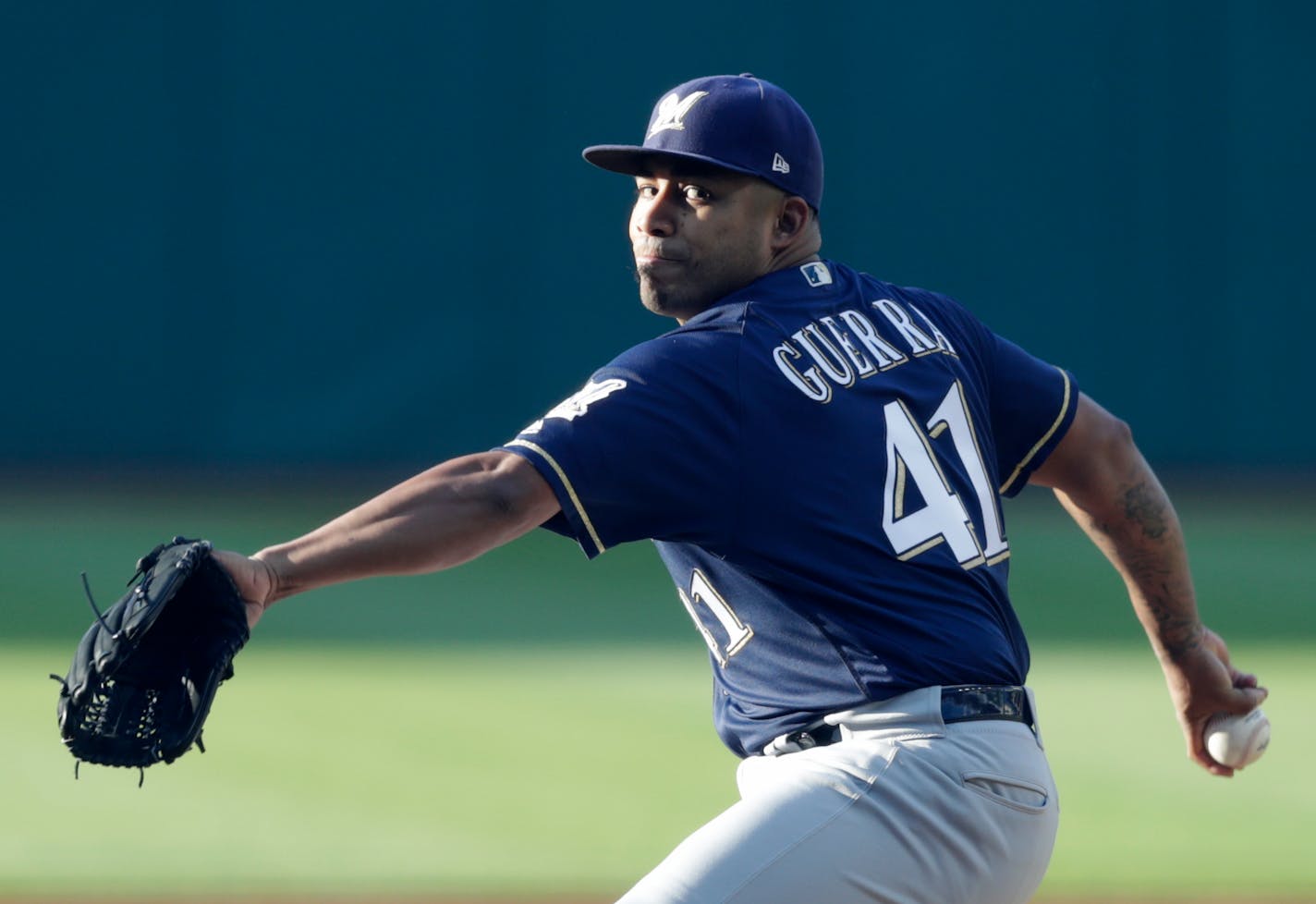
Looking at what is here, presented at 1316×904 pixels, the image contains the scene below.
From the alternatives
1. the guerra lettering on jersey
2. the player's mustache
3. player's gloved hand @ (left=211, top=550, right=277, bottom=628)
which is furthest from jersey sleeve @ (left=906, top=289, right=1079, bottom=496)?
player's gloved hand @ (left=211, top=550, right=277, bottom=628)

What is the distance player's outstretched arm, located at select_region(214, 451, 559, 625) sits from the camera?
2.61 meters

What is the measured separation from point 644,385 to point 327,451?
9.90m

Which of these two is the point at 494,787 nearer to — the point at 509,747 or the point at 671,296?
the point at 509,747

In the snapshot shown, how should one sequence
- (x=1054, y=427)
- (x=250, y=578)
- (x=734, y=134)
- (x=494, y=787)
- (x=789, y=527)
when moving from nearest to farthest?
(x=250, y=578) < (x=789, y=527) < (x=734, y=134) < (x=1054, y=427) < (x=494, y=787)

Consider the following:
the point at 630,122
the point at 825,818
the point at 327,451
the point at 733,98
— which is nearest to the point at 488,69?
the point at 630,122

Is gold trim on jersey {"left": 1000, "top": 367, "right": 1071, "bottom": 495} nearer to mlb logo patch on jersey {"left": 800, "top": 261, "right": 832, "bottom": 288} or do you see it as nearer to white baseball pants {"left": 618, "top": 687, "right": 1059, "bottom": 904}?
mlb logo patch on jersey {"left": 800, "top": 261, "right": 832, "bottom": 288}

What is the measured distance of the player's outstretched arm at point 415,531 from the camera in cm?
261

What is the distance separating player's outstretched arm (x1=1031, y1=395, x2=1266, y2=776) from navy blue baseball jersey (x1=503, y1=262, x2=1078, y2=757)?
0.45 m

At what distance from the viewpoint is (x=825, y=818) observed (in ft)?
8.89

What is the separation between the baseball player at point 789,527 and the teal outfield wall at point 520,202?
9.16 m

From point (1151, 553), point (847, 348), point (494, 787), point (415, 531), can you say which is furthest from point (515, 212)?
point (415, 531)

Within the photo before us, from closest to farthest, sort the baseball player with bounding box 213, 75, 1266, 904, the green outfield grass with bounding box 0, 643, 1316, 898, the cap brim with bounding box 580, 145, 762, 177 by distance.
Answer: the baseball player with bounding box 213, 75, 1266, 904 → the cap brim with bounding box 580, 145, 762, 177 → the green outfield grass with bounding box 0, 643, 1316, 898

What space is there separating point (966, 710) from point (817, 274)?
30.6 inches

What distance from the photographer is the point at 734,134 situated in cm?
318
